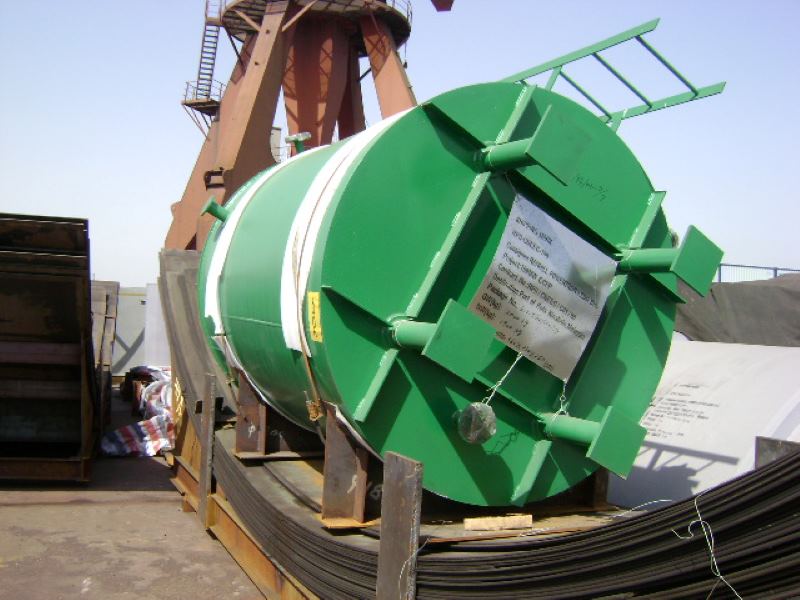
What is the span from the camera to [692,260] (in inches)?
132

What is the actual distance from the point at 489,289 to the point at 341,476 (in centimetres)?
99

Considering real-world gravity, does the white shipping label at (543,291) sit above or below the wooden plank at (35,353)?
above

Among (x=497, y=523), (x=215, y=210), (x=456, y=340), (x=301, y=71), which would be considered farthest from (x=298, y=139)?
(x=301, y=71)

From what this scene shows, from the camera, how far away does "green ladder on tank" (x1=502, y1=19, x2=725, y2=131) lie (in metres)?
4.09

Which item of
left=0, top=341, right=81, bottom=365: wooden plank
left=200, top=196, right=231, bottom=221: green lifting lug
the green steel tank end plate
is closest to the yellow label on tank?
the green steel tank end plate

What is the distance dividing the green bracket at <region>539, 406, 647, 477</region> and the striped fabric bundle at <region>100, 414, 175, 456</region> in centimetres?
629

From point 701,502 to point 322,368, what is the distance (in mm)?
1657

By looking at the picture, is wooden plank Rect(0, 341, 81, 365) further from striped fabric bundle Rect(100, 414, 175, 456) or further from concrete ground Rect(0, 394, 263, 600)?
striped fabric bundle Rect(100, 414, 175, 456)

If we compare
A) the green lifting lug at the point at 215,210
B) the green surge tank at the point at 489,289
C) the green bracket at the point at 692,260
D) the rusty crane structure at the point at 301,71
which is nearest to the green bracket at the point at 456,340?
the green surge tank at the point at 489,289

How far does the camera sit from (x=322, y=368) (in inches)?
128

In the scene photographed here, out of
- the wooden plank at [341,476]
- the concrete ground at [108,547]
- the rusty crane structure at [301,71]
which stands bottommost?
the concrete ground at [108,547]

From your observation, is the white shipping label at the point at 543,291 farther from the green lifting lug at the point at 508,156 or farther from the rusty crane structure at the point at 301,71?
the rusty crane structure at the point at 301,71

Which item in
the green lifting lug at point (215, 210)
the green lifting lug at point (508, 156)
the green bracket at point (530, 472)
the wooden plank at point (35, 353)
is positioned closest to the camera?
the green lifting lug at point (508, 156)

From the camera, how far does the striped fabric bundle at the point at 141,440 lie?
882 cm
